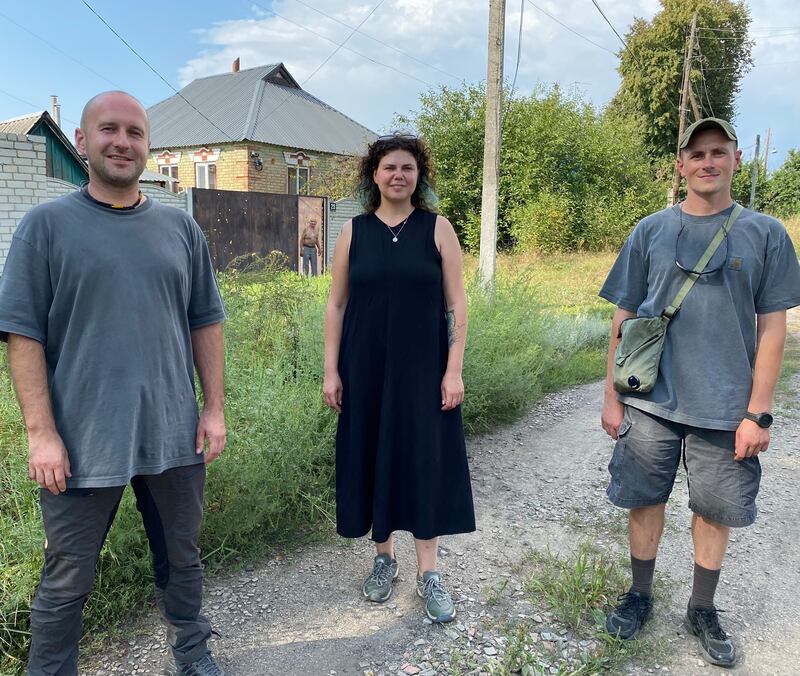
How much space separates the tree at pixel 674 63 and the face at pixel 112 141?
33.1 meters

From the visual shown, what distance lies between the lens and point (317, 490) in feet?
11.3

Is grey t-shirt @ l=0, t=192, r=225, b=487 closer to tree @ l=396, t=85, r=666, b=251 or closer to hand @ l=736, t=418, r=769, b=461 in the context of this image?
hand @ l=736, t=418, r=769, b=461

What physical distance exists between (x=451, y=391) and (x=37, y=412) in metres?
1.46

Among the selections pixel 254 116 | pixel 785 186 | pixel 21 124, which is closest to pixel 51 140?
pixel 21 124

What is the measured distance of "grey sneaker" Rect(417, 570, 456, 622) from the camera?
2611mm

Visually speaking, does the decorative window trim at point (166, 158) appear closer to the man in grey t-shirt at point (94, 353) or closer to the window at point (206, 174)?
the window at point (206, 174)

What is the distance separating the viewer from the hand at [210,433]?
6.88ft

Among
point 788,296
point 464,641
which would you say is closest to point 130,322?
point 464,641

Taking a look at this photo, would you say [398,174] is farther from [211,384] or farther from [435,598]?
[435,598]

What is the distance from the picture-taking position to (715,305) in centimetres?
224

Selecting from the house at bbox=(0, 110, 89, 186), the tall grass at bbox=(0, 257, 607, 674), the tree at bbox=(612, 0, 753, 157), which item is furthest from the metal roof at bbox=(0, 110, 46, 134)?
the tree at bbox=(612, 0, 753, 157)

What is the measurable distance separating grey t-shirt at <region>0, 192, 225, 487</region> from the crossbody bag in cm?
167

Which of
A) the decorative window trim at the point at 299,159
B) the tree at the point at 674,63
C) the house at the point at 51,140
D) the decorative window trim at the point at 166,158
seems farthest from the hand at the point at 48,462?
the tree at the point at 674,63

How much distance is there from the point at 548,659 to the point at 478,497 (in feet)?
5.11
